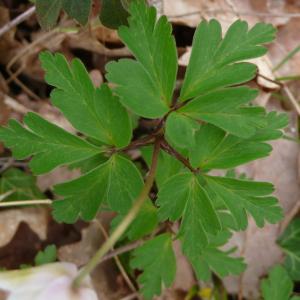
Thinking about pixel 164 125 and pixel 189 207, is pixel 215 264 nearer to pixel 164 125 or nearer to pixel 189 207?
pixel 189 207

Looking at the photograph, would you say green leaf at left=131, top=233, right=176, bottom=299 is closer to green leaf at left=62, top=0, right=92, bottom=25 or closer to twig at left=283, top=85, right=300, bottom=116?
green leaf at left=62, top=0, right=92, bottom=25

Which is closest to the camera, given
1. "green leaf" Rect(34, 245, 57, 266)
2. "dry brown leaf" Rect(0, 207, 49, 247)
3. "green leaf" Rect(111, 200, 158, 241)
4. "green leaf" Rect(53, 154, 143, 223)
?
"green leaf" Rect(53, 154, 143, 223)

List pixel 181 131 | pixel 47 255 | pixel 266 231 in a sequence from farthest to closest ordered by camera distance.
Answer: pixel 266 231 → pixel 47 255 → pixel 181 131

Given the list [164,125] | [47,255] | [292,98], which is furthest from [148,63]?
[292,98]

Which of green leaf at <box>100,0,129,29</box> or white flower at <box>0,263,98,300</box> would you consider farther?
green leaf at <box>100,0,129,29</box>

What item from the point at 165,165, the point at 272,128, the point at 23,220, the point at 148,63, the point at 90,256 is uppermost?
the point at 148,63

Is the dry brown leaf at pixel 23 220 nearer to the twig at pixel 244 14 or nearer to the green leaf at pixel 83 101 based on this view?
the green leaf at pixel 83 101

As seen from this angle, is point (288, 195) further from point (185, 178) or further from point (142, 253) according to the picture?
point (185, 178)

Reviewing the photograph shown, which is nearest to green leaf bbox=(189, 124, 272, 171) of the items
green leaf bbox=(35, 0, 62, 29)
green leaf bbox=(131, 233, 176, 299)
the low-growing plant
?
the low-growing plant
